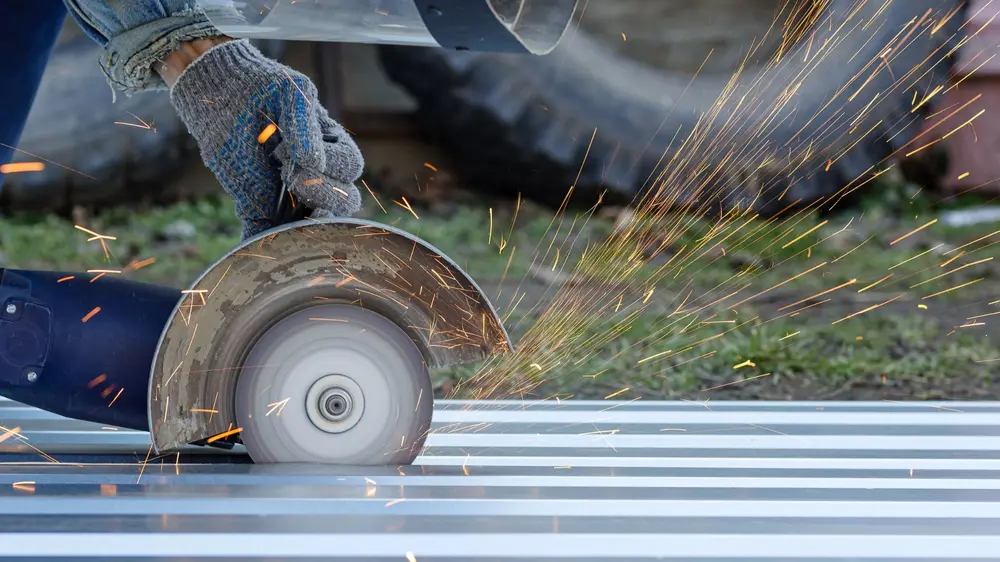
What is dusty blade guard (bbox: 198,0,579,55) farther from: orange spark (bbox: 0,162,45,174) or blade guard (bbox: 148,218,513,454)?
orange spark (bbox: 0,162,45,174)

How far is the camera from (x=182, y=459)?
7.76 feet

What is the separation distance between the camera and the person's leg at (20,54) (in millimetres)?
2590

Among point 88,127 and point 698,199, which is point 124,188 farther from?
point 698,199

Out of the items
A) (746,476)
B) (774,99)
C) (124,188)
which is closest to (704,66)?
(774,99)

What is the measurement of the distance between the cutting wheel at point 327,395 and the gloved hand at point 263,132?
24cm

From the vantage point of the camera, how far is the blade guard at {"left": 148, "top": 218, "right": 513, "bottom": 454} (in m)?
2.19

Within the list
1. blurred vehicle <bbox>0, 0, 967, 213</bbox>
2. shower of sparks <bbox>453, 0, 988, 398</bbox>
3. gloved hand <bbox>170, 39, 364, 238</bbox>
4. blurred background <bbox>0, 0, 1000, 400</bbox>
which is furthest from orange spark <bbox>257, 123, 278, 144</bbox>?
blurred vehicle <bbox>0, 0, 967, 213</bbox>

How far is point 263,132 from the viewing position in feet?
7.37

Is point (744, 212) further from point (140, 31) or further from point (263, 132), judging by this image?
point (140, 31)

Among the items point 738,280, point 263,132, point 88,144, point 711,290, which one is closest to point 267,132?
point 263,132

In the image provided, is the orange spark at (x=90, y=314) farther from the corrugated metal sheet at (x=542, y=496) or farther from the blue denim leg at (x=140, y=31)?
the blue denim leg at (x=140, y=31)

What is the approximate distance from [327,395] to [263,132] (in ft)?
1.67

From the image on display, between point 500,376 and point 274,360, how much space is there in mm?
1419

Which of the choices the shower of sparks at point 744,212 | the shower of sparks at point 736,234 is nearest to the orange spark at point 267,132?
the shower of sparks at point 736,234
